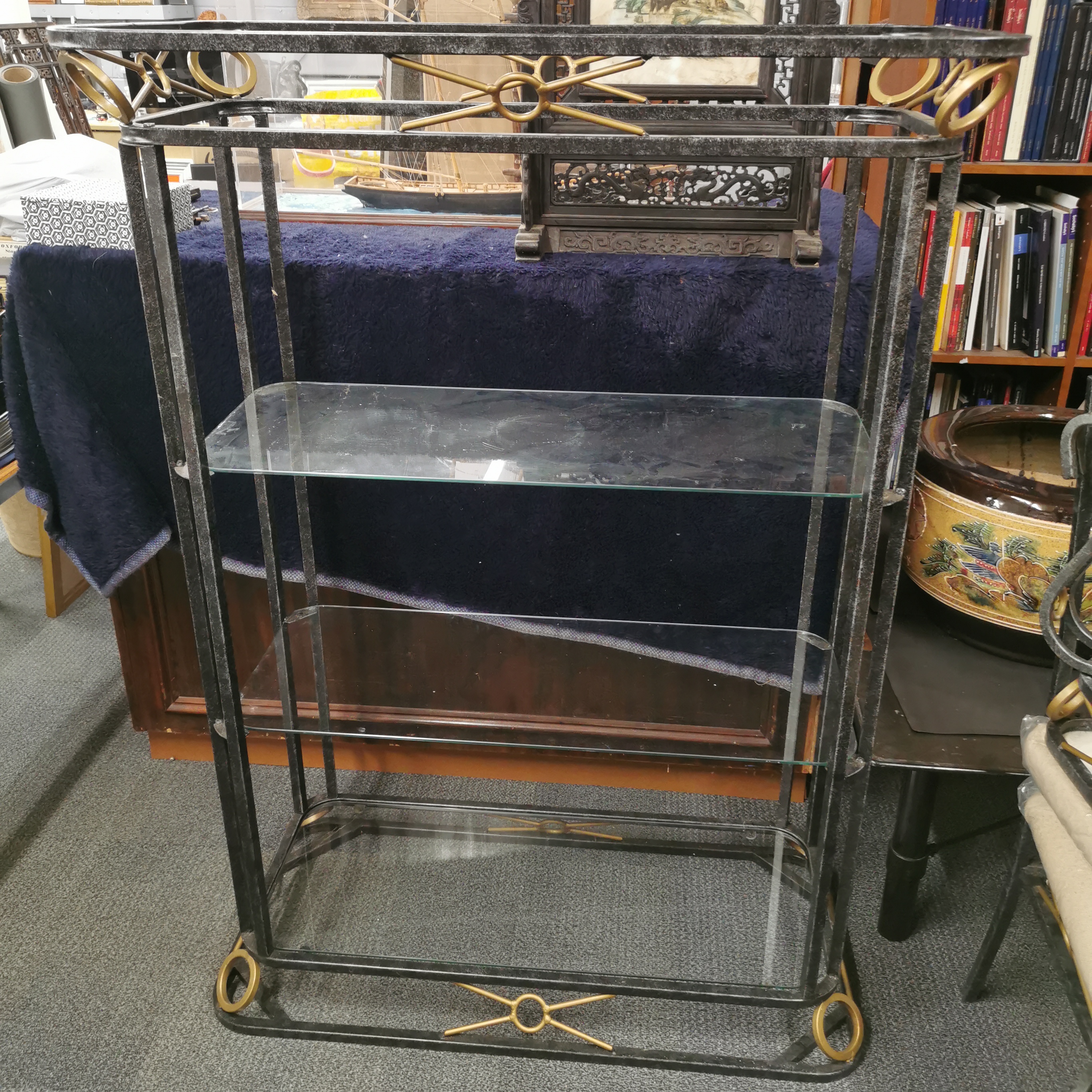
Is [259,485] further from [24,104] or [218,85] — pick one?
[24,104]

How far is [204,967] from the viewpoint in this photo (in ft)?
4.52

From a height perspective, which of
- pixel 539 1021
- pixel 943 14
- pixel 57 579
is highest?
pixel 943 14

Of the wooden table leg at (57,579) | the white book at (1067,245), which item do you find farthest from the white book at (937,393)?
the wooden table leg at (57,579)

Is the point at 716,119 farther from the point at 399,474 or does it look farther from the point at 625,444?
the point at 399,474

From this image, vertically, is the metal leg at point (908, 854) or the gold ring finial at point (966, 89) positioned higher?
the gold ring finial at point (966, 89)

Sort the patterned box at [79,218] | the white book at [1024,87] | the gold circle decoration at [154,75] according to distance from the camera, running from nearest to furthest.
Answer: the gold circle decoration at [154,75] < the patterned box at [79,218] < the white book at [1024,87]

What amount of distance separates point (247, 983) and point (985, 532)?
1106 mm

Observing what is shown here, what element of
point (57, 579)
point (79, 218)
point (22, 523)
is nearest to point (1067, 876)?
point (79, 218)

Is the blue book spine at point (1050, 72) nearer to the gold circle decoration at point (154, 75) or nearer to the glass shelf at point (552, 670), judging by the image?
the glass shelf at point (552, 670)

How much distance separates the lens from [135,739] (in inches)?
70.8

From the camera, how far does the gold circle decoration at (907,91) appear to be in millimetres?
871

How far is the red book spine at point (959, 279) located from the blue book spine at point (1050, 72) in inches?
6.4

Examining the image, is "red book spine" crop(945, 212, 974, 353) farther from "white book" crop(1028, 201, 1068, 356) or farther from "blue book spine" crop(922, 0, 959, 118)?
"blue book spine" crop(922, 0, 959, 118)

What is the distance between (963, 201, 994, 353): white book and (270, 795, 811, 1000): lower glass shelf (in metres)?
1.03
